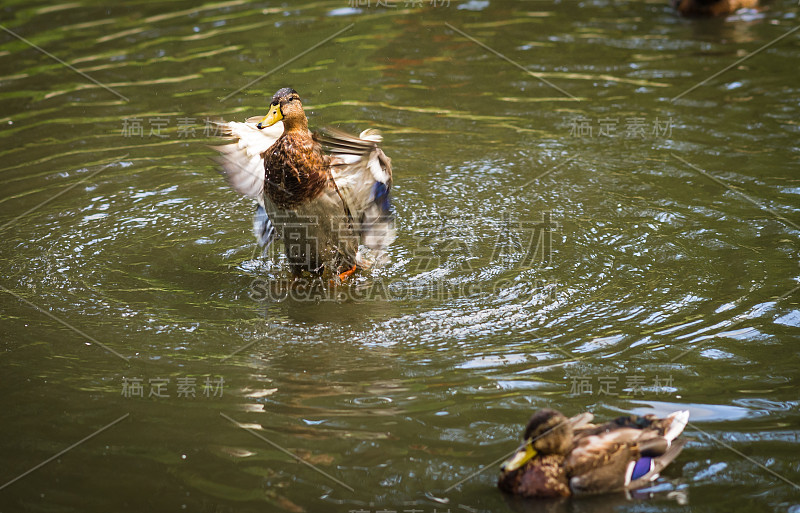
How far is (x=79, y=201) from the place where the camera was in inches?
274

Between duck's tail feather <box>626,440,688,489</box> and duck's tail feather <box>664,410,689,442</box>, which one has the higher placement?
duck's tail feather <box>664,410,689,442</box>

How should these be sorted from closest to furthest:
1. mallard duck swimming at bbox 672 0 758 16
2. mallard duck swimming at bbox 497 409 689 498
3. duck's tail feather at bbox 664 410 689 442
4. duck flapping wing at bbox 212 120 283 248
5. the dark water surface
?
mallard duck swimming at bbox 497 409 689 498
duck's tail feather at bbox 664 410 689 442
the dark water surface
duck flapping wing at bbox 212 120 283 248
mallard duck swimming at bbox 672 0 758 16

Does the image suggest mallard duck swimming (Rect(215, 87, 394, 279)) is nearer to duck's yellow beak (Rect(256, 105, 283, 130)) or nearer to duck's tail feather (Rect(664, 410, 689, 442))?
duck's yellow beak (Rect(256, 105, 283, 130))

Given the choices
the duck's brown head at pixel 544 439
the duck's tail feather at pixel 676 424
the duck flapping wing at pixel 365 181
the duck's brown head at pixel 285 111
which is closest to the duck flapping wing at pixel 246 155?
the duck's brown head at pixel 285 111

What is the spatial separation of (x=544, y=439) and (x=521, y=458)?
4.9 inches

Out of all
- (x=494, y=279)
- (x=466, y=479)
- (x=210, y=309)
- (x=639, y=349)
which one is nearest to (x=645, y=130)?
(x=494, y=279)

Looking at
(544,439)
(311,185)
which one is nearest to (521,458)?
(544,439)

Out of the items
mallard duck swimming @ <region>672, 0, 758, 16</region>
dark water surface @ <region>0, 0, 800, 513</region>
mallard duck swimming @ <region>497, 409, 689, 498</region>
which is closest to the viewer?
mallard duck swimming @ <region>497, 409, 689, 498</region>

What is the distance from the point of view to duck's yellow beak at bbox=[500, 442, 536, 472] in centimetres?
361

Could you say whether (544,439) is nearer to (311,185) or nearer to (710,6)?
(311,185)

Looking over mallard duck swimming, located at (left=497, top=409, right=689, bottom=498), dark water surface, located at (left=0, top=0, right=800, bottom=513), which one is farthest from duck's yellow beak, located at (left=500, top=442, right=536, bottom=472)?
dark water surface, located at (left=0, top=0, right=800, bottom=513)

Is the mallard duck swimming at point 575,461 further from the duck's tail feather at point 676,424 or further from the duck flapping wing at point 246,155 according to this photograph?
the duck flapping wing at point 246,155

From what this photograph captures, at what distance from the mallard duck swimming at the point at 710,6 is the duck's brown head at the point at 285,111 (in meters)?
7.07

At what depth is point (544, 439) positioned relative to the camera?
3619 millimetres
